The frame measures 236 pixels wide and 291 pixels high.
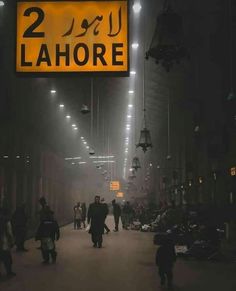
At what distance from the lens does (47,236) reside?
1620cm

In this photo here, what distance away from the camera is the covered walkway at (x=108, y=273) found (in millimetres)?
11406

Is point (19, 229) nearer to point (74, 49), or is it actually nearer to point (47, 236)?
Result: point (47, 236)

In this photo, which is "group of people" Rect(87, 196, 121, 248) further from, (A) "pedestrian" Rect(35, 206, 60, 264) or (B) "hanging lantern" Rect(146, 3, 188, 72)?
(B) "hanging lantern" Rect(146, 3, 188, 72)

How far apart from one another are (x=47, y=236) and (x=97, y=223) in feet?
15.6

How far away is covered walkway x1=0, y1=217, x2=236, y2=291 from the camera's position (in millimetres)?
11406

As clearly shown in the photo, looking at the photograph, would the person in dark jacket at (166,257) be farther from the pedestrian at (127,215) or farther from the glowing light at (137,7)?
the pedestrian at (127,215)

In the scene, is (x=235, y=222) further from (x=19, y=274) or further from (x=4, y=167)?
(x=19, y=274)

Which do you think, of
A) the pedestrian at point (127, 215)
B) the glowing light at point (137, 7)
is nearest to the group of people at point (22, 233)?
the glowing light at point (137, 7)

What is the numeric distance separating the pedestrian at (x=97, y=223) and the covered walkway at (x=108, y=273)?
1690 mm

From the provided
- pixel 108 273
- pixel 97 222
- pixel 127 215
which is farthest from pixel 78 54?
pixel 127 215

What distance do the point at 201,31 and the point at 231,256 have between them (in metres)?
6.62

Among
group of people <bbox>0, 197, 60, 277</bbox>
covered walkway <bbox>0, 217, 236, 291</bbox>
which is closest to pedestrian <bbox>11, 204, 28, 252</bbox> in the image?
group of people <bbox>0, 197, 60, 277</bbox>

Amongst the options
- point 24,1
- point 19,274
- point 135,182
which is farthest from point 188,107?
point 135,182

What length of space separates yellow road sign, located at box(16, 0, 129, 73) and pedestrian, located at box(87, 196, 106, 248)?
15.3 m
